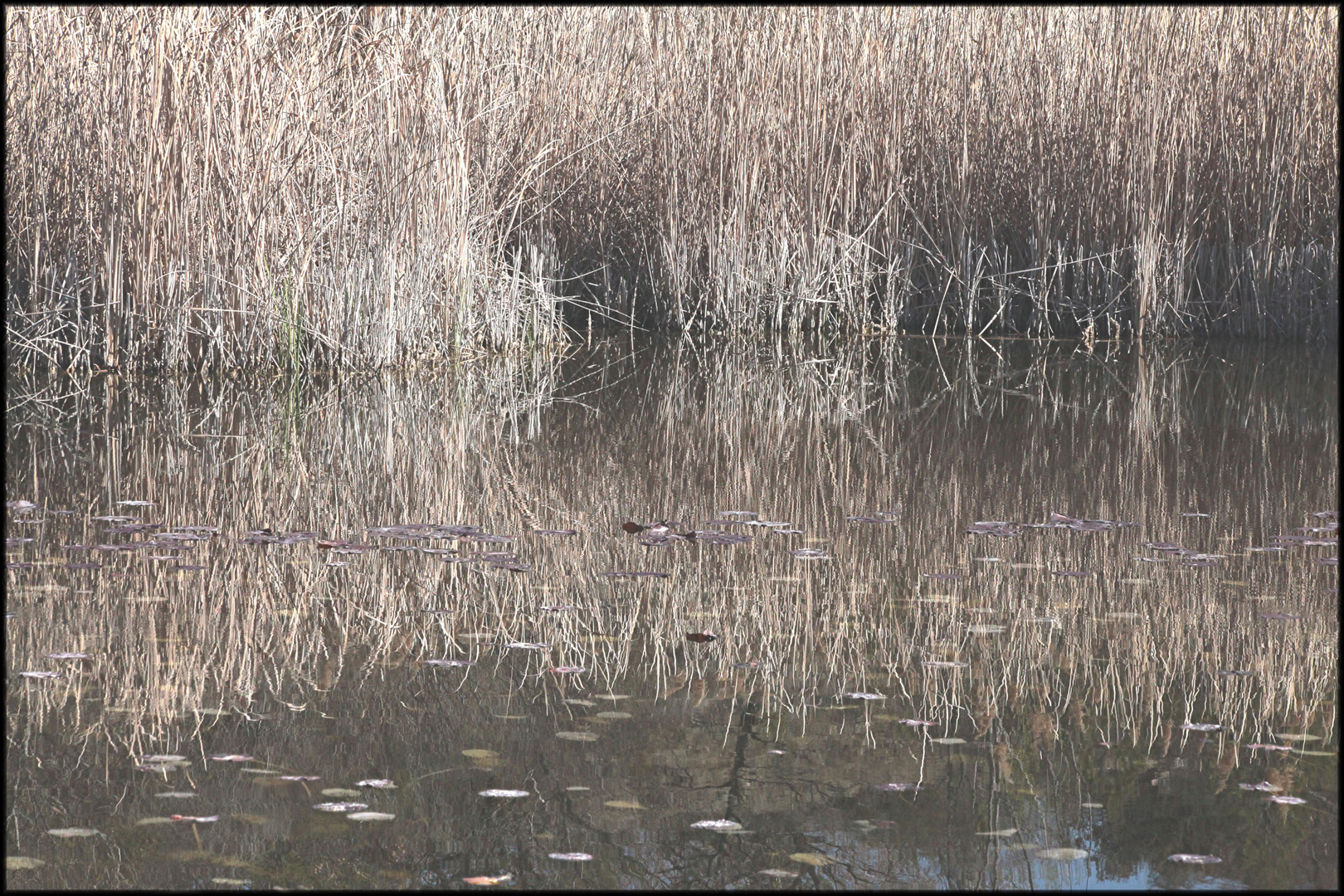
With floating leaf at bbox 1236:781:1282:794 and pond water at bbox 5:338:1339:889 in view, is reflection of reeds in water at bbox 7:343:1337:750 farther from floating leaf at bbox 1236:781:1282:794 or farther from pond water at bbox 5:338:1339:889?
floating leaf at bbox 1236:781:1282:794

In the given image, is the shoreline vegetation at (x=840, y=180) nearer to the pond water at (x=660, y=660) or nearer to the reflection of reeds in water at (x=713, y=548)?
the reflection of reeds in water at (x=713, y=548)

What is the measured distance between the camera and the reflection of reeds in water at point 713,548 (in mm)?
2992

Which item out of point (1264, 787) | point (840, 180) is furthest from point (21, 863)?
point (840, 180)

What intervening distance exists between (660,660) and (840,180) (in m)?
6.84

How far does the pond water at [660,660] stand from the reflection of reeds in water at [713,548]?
0.02m

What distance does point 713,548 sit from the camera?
4113 millimetres

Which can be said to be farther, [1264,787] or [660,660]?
[660,660]

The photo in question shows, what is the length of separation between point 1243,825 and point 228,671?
1.88 m

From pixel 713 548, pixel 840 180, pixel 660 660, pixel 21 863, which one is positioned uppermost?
pixel 840 180

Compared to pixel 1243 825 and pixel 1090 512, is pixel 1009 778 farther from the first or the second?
pixel 1090 512

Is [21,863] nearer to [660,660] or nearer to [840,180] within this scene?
[660,660]

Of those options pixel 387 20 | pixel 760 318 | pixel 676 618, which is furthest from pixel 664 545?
pixel 760 318

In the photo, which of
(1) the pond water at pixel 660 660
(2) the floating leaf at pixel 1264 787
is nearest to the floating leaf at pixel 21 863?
(1) the pond water at pixel 660 660

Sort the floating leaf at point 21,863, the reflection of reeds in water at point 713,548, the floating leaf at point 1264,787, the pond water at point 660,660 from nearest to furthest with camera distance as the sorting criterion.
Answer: the floating leaf at point 21,863
the pond water at point 660,660
the floating leaf at point 1264,787
the reflection of reeds in water at point 713,548
